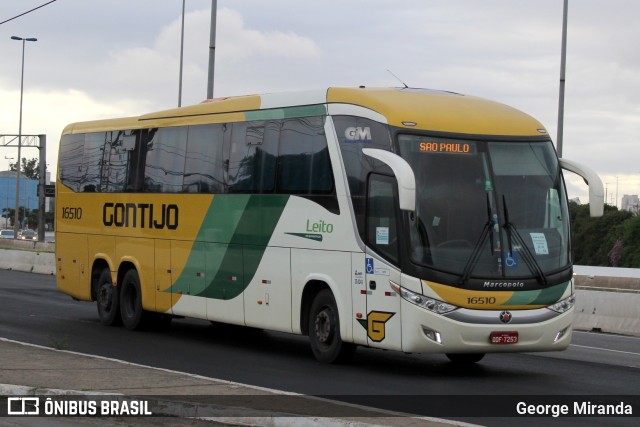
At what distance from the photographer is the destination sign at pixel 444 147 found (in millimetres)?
14742

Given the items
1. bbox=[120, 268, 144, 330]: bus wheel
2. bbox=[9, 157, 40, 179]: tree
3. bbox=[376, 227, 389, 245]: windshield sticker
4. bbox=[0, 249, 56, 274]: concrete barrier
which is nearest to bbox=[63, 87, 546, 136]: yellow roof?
bbox=[376, 227, 389, 245]: windshield sticker

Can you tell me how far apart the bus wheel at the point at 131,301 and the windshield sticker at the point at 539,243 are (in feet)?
26.9

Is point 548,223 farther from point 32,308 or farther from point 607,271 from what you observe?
point 607,271

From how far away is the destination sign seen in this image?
14742 mm

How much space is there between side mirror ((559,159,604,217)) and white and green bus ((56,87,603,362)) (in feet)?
0.09

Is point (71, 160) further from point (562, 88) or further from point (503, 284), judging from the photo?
point (562, 88)

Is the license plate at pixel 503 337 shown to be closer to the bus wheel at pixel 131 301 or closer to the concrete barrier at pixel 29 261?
the bus wheel at pixel 131 301

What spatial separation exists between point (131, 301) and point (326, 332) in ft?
20.0

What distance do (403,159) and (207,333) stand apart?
7636 mm

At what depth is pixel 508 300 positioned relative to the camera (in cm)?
1434

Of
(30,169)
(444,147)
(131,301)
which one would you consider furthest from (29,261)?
(30,169)

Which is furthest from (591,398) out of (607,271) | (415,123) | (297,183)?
(607,271)

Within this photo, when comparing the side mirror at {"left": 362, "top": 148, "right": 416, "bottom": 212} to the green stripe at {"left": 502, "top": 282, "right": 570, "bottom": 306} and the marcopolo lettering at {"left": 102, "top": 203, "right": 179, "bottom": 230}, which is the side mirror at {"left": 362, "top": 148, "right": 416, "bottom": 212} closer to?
the green stripe at {"left": 502, "top": 282, "right": 570, "bottom": 306}

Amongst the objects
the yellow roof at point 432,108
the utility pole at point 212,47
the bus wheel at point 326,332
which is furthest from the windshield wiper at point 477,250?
the utility pole at point 212,47
